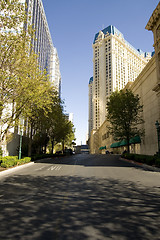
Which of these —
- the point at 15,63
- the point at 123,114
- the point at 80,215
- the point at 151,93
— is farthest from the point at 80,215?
the point at 151,93

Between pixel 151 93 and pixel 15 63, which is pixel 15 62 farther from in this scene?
pixel 151 93

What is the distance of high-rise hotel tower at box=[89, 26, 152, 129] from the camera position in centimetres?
13288

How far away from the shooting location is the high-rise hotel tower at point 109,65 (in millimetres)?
132875

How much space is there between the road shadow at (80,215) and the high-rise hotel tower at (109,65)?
12281cm

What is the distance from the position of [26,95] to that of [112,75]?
122026mm

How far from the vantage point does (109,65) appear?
135m

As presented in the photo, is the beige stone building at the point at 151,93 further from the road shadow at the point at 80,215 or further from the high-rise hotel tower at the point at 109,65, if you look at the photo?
the high-rise hotel tower at the point at 109,65

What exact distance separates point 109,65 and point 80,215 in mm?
139630

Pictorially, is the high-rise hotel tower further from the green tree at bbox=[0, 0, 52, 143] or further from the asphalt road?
the asphalt road

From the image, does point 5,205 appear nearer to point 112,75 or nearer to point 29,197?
point 29,197

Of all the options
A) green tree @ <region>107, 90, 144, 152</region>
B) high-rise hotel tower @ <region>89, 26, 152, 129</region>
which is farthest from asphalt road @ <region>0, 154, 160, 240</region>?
high-rise hotel tower @ <region>89, 26, 152, 129</region>

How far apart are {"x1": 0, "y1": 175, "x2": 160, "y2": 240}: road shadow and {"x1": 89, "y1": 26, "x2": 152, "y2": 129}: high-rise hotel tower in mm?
122814

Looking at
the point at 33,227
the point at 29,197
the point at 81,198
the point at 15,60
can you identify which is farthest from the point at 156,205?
the point at 15,60

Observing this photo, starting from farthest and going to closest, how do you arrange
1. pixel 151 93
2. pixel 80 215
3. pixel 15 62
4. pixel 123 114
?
1. pixel 151 93
2. pixel 123 114
3. pixel 15 62
4. pixel 80 215
